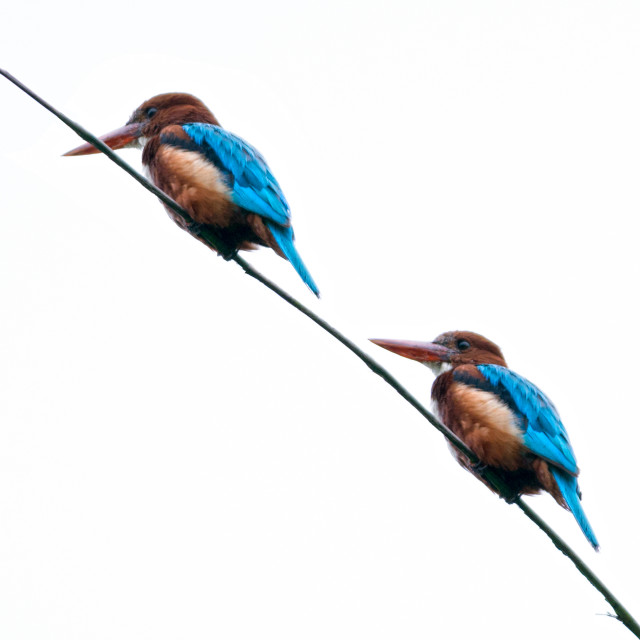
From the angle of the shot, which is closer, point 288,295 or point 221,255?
point 288,295

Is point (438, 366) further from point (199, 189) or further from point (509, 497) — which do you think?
point (199, 189)

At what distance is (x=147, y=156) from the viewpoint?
391 centimetres

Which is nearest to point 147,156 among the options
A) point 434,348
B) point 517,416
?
point 434,348

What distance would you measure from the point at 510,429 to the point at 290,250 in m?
1.00

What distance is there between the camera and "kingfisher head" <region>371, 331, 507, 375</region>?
13.7 ft

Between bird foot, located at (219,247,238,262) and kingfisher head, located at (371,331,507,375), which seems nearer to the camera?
bird foot, located at (219,247,238,262)

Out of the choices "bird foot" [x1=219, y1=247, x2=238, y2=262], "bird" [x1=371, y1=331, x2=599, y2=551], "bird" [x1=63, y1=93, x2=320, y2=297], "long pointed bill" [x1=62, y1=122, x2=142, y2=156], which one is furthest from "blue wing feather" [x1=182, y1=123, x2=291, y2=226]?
"bird" [x1=371, y1=331, x2=599, y2=551]

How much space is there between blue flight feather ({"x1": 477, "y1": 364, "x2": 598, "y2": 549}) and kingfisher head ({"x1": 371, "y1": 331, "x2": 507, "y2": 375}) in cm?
26

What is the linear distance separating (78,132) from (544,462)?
1.96m

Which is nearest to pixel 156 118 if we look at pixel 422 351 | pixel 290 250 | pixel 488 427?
pixel 290 250

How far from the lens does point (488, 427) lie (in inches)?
138

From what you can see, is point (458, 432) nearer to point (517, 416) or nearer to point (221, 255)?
point (517, 416)

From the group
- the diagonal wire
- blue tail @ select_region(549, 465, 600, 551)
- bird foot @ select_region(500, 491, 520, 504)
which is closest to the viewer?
the diagonal wire

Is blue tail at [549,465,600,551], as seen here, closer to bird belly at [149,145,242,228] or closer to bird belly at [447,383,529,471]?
bird belly at [447,383,529,471]
